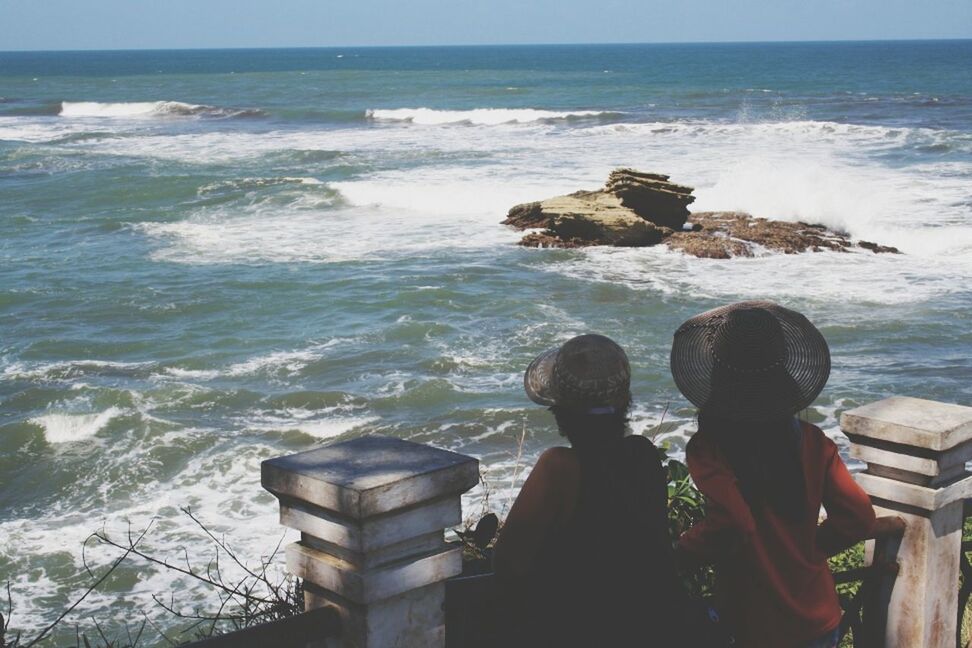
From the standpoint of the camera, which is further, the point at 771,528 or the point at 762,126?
the point at 762,126

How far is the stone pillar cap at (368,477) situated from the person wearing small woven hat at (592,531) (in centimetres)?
19

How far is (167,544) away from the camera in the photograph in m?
8.42

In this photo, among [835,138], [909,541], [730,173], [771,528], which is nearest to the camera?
[771,528]

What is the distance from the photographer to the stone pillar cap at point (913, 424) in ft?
12.7

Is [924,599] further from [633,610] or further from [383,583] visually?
[383,583]

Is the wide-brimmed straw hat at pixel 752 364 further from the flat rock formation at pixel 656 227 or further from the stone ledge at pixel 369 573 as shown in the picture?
the flat rock formation at pixel 656 227

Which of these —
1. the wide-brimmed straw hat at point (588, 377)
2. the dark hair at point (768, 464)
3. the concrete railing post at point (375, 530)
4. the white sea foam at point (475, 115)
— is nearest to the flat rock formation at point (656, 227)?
the dark hair at point (768, 464)

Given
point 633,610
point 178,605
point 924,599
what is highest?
point 633,610

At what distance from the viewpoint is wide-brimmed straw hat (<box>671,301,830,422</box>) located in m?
3.18

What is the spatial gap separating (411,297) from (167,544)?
8033 mm

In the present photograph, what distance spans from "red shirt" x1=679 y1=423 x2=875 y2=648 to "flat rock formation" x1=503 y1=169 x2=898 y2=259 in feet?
51.1

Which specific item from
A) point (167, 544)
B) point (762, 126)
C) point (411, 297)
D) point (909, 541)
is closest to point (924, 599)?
point (909, 541)

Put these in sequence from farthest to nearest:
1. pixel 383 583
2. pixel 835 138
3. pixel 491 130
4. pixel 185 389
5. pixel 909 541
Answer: pixel 491 130
pixel 835 138
pixel 185 389
pixel 909 541
pixel 383 583

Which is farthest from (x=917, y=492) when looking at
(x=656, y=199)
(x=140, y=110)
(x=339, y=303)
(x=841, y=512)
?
(x=140, y=110)
